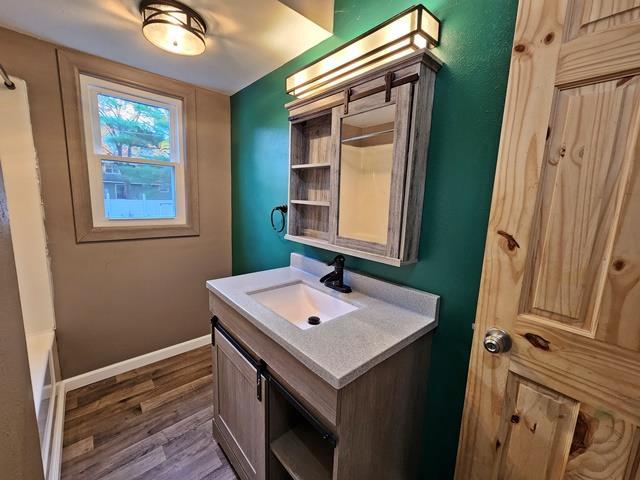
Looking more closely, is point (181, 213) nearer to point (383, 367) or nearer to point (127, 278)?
point (127, 278)

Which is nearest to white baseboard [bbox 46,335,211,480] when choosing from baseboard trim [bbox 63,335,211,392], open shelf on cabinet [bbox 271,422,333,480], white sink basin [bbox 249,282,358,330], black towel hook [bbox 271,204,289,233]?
baseboard trim [bbox 63,335,211,392]

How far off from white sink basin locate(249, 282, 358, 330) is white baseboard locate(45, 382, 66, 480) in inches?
48.6

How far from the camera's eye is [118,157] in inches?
76.5

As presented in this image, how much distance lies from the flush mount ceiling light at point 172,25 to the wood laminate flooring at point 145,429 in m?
2.21

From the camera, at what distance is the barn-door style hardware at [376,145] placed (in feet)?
3.26

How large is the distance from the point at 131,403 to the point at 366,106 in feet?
7.69

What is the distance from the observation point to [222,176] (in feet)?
8.00

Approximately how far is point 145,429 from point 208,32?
2337 mm

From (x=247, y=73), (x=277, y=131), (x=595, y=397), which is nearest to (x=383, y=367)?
(x=595, y=397)

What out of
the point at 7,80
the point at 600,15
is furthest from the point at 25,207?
the point at 600,15

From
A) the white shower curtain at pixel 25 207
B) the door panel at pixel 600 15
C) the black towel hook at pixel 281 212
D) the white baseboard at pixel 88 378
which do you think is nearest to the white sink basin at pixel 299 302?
the black towel hook at pixel 281 212

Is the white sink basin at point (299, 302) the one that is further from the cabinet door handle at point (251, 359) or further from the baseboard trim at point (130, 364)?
the baseboard trim at point (130, 364)

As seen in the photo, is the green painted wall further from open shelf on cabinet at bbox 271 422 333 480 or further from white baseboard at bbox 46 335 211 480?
white baseboard at bbox 46 335 211 480

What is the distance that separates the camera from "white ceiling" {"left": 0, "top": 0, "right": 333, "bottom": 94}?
1.28 m
